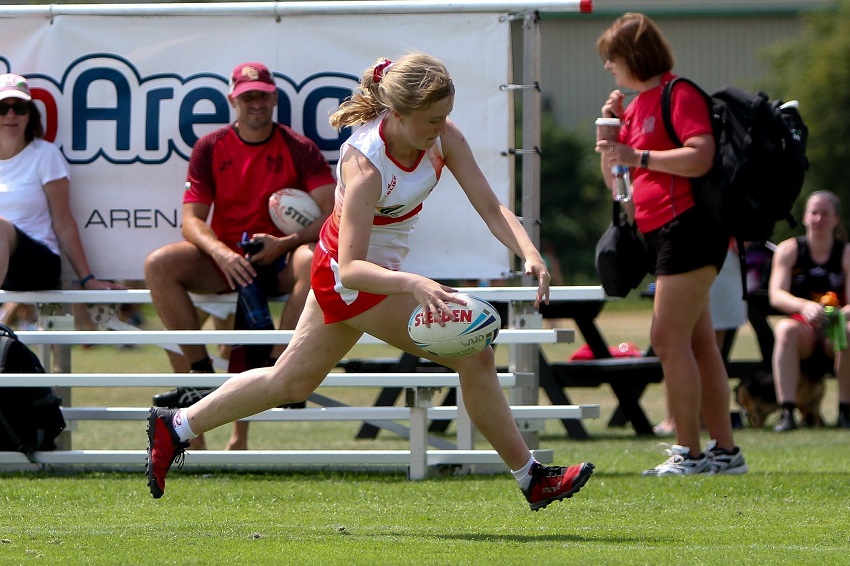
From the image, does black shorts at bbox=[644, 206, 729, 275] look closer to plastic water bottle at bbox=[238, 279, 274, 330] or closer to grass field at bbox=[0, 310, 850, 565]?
grass field at bbox=[0, 310, 850, 565]

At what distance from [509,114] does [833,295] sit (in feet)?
12.6

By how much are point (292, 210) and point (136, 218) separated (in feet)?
3.34

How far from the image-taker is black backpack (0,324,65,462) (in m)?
7.17

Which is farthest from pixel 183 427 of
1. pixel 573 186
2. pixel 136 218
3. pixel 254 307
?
pixel 573 186

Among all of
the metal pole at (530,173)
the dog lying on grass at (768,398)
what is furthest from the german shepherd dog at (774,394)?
the metal pole at (530,173)

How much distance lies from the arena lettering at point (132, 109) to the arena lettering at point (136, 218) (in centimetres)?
28

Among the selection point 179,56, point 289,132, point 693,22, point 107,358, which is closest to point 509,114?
point 289,132

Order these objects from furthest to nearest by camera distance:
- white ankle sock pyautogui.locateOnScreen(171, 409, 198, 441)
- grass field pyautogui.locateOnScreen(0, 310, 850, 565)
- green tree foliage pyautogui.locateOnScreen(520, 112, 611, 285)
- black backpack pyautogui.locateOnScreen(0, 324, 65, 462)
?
1. green tree foliage pyautogui.locateOnScreen(520, 112, 611, 285)
2. black backpack pyautogui.locateOnScreen(0, 324, 65, 462)
3. white ankle sock pyautogui.locateOnScreen(171, 409, 198, 441)
4. grass field pyautogui.locateOnScreen(0, 310, 850, 565)

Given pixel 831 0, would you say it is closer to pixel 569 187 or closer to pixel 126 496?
pixel 569 187

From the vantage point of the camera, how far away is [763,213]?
6965 mm

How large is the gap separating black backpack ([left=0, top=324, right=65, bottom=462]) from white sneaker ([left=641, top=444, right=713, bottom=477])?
9.95 feet

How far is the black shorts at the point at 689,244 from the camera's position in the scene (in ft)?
22.5

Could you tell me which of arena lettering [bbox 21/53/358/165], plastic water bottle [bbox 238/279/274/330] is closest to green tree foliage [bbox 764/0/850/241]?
arena lettering [bbox 21/53/358/165]

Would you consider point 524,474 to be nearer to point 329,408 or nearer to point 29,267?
point 329,408
